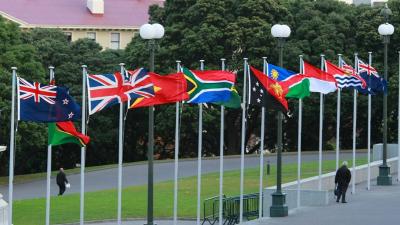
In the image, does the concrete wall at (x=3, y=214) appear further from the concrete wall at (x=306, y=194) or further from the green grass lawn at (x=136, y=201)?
the green grass lawn at (x=136, y=201)

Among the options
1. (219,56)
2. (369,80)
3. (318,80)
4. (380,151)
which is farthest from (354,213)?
(219,56)

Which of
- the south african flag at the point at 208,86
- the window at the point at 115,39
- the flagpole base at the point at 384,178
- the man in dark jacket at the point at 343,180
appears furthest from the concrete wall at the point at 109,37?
the south african flag at the point at 208,86

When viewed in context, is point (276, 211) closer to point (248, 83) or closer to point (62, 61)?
point (248, 83)

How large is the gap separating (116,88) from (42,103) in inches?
96.7

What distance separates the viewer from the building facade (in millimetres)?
102562

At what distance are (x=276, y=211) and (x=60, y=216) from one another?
1143cm

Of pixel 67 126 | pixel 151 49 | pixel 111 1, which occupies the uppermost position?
pixel 111 1

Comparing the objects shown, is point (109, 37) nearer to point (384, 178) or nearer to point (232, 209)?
point (384, 178)

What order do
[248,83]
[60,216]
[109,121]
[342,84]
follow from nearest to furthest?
[248,83], [342,84], [60,216], [109,121]

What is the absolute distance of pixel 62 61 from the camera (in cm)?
7194

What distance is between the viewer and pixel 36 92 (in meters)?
22.4

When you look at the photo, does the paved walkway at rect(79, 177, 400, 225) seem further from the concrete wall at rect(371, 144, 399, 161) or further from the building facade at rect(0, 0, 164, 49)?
the building facade at rect(0, 0, 164, 49)

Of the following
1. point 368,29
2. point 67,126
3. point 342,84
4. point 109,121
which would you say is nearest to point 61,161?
point 109,121

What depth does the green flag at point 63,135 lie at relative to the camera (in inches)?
911
